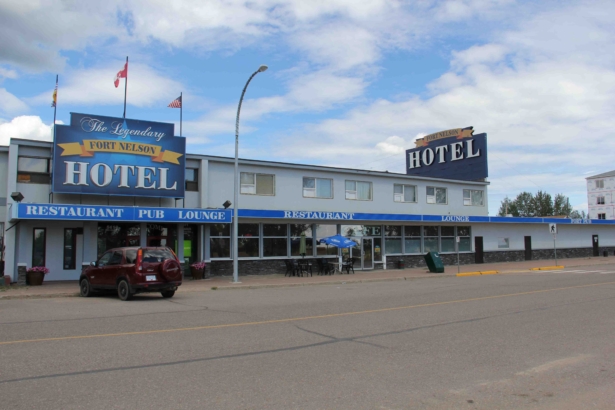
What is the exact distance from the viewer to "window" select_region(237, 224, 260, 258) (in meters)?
27.2

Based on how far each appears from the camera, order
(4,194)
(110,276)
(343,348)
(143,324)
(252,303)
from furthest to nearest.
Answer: (4,194) → (110,276) → (252,303) → (143,324) → (343,348)

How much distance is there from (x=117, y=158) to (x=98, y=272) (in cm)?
785

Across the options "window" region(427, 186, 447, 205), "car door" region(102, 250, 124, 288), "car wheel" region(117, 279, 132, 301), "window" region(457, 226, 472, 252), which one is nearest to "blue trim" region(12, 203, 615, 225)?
"window" region(427, 186, 447, 205)

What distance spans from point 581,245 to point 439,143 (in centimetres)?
1644

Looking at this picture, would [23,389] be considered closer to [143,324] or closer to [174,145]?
→ [143,324]

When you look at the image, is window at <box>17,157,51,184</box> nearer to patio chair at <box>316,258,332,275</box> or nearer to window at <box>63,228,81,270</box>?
window at <box>63,228,81,270</box>

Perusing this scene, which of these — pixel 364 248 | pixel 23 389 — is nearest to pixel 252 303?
pixel 23 389

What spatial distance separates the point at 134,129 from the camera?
950 inches

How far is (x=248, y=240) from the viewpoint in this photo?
90.5 ft

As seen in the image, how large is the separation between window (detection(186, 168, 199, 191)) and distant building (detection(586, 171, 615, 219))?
350ft

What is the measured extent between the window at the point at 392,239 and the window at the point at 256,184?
8.59m

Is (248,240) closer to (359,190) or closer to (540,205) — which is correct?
(359,190)

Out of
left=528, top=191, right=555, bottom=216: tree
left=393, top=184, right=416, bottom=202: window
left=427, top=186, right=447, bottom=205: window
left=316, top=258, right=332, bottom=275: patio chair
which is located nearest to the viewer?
left=316, top=258, right=332, bottom=275: patio chair

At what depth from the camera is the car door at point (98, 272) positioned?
17141 millimetres
